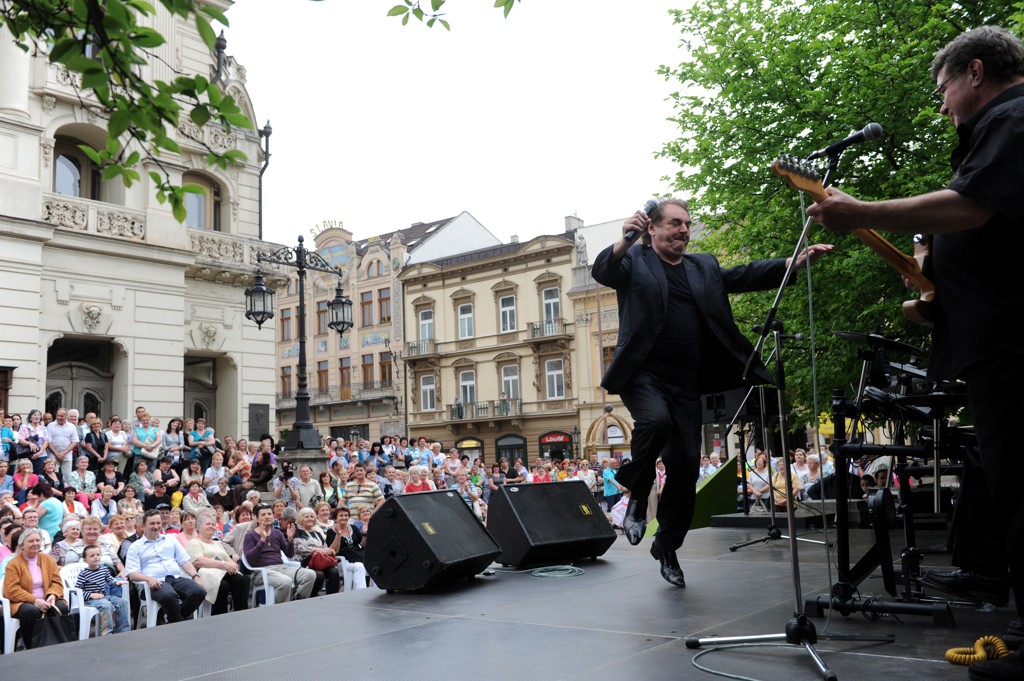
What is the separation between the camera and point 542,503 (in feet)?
21.5

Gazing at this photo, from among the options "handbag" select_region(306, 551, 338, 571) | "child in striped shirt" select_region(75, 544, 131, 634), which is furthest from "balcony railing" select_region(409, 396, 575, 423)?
"child in striped shirt" select_region(75, 544, 131, 634)

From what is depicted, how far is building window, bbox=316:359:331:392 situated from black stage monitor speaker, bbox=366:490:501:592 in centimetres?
5028

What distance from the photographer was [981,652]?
2.77 meters

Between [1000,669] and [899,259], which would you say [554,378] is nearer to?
[899,259]

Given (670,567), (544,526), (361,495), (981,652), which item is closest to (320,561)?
(361,495)

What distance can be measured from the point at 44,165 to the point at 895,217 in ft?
71.5

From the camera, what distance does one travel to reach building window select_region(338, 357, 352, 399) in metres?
53.7

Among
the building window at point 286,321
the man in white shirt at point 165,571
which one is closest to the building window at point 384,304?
the building window at point 286,321

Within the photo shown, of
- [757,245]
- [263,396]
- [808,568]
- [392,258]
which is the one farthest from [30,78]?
[392,258]

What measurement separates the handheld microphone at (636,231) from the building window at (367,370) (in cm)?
4940

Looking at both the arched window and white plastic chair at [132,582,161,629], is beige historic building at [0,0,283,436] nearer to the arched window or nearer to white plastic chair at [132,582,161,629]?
the arched window

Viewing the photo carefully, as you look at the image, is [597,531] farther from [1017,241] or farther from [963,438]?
[1017,241]

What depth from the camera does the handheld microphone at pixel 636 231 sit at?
13.8 feet

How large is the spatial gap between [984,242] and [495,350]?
150ft
